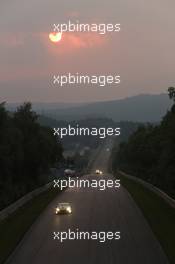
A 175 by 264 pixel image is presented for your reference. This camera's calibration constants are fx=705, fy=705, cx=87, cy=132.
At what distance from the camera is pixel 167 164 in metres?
63.3

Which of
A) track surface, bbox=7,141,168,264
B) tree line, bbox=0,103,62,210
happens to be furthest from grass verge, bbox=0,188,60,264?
tree line, bbox=0,103,62,210

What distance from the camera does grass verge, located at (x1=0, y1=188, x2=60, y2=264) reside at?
109ft

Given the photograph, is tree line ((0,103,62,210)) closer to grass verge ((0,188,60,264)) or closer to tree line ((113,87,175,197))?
grass verge ((0,188,60,264))

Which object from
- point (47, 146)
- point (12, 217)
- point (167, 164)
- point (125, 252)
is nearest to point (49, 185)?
point (47, 146)

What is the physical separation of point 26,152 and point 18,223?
115ft

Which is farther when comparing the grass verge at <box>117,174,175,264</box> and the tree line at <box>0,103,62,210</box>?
the tree line at <box>0,103,62,210</box>

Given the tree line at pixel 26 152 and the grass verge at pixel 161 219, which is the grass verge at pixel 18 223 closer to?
the tree line at pixel 26 152

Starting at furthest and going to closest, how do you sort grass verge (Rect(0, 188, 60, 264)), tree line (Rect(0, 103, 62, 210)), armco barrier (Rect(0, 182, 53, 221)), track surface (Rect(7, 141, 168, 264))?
tree line (Rect(0, 103, 62, 210)) < armco barrier (Rect(0, 182, 53, 221)) < grass verge (Rect(0, 188, 60, 264)) < track surface (Rect(7, 141, 168, 264))

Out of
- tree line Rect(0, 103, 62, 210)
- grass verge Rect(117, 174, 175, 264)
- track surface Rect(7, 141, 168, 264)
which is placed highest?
tree line Rect(0, 103, 62, 210)

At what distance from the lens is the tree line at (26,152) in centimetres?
6662

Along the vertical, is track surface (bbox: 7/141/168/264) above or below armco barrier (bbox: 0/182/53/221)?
above

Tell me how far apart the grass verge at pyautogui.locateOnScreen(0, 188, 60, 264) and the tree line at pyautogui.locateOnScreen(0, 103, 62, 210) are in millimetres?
2775

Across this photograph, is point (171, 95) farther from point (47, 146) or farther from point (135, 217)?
point (47, 146)

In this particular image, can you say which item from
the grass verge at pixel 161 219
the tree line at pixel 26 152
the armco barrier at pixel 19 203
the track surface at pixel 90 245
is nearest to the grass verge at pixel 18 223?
the armco barrier at pixel 19 203
